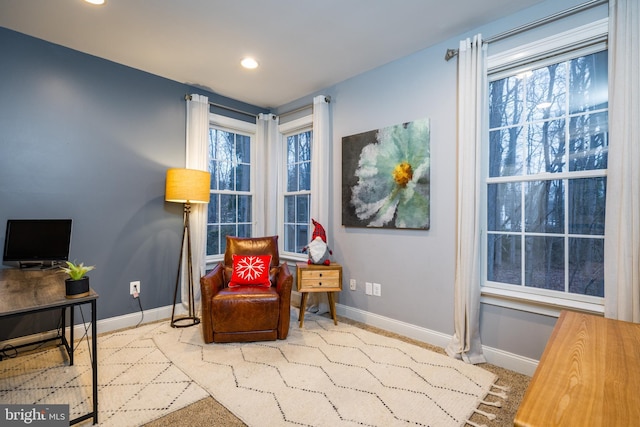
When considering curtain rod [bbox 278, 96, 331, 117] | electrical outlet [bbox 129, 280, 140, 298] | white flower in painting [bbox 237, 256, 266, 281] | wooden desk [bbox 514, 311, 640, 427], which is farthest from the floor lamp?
wooden desk [bbox 514, 311, 640, 427]

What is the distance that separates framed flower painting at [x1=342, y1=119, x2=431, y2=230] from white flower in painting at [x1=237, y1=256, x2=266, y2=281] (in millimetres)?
1008

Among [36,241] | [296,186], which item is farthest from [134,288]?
[296,186]

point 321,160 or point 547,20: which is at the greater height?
point 547,20

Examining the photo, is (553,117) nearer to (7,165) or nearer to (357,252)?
(357,252)

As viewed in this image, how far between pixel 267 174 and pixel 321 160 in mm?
1038

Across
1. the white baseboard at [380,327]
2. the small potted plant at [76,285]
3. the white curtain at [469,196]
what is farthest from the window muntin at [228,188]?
the white curtain at [469,196]

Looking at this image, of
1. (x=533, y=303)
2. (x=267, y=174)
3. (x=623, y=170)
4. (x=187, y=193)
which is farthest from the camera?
(x=267, y=174)

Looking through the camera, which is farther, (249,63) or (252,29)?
(249,63)

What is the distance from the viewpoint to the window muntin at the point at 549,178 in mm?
2062

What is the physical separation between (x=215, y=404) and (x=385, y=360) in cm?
125

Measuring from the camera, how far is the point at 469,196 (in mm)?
2402

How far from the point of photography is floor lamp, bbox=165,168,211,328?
3.05 meters

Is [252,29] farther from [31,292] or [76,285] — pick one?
[31,292]

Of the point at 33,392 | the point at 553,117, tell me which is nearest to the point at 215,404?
the point at 33,392
